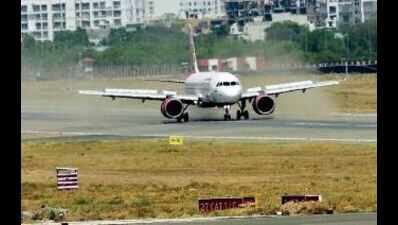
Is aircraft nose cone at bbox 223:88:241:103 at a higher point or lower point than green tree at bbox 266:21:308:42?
lower

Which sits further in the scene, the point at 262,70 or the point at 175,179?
the point at 262,70

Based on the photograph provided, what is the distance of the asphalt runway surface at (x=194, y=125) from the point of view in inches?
2635

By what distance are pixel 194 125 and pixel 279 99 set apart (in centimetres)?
2905

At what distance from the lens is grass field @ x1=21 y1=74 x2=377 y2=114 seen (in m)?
99.2

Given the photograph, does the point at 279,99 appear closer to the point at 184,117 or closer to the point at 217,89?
the point at 184,117

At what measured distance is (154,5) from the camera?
164 metres

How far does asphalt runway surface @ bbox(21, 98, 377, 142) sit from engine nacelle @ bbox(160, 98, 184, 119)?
33.5 inches

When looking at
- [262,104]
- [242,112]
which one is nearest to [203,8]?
[262,104]

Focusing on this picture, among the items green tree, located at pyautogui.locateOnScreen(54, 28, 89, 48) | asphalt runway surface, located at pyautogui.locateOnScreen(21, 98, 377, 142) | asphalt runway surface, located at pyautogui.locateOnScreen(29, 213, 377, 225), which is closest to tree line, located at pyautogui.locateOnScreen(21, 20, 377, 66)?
green tree, located at pyautogui.locateOnScreen(54, 28, 89, 48)

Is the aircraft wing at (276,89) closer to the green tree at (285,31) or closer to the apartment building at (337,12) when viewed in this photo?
the green tree at (285,31)

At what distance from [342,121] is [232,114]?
12088 mm

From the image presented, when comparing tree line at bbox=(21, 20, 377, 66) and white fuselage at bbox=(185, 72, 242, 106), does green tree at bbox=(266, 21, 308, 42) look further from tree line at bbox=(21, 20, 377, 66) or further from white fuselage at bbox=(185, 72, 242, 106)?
white fuselage at bbox=(185, 72, 242, 106)

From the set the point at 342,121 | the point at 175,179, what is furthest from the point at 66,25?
the point at 175,179
